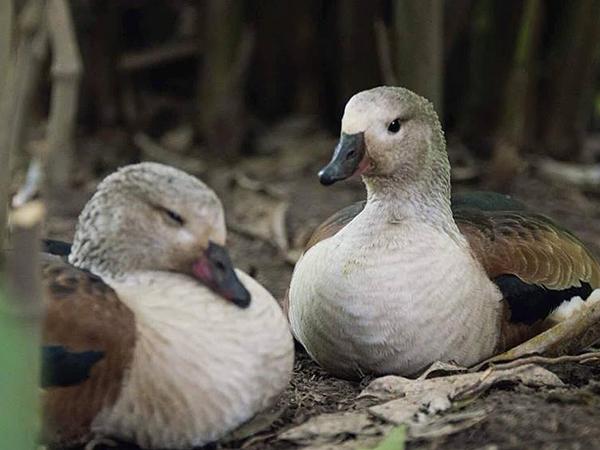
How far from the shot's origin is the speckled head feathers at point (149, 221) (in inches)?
105

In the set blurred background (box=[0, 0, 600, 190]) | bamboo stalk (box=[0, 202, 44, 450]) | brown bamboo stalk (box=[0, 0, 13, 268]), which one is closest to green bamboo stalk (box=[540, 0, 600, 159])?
blurred background (box=[0, 0, 600, 190])

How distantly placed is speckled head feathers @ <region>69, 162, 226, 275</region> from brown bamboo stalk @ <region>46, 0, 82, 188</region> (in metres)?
2.12

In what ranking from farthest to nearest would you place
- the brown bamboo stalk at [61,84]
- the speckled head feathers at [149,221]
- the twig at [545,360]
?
the brown bamboo stalk at [61,84], the twig at [545,360], the speckled head feathers at [149,221]

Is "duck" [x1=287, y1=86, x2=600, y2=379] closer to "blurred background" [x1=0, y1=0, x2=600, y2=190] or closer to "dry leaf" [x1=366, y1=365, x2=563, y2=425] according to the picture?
"dry leaf" [x1=366, y1=365, x2=563, y2=425]

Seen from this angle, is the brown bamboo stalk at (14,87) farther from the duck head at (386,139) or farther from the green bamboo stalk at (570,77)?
the green bamboo stalk at (570,77)

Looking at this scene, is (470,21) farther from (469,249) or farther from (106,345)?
(106,345)

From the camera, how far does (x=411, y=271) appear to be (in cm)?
325

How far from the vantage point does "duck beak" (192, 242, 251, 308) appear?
2.68m

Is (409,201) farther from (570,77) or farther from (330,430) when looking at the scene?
(570,77)

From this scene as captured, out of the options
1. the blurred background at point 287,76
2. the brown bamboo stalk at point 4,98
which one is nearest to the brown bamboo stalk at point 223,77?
the blurred background at point 287,76

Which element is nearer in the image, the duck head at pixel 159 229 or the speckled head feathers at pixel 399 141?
the duck head at pixel 159 229

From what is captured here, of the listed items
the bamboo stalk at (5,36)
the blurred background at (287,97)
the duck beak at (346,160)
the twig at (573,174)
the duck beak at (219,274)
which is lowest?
the twig at (573,174)

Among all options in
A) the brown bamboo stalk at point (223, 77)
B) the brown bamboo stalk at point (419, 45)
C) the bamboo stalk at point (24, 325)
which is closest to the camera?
the bamboo stalk at point (24, 325)

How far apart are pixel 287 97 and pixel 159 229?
162 inches
